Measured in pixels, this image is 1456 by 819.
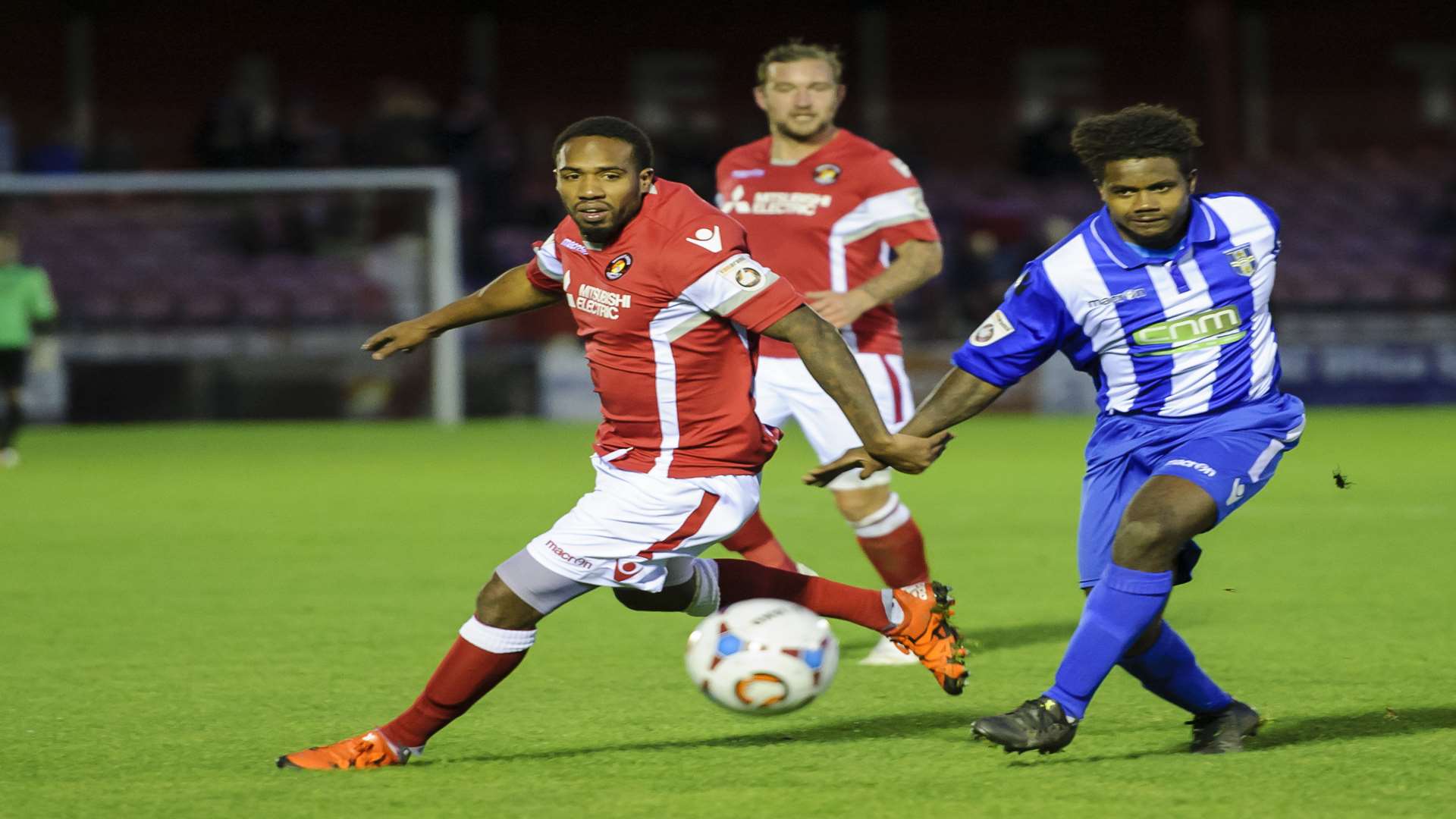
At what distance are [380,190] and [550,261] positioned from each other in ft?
54.1

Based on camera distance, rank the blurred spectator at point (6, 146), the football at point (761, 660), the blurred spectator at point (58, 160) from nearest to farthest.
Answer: the football at point (761, 660) → the blurred spectator at point (58, 160) → the blurred spectator at point (6, 146)

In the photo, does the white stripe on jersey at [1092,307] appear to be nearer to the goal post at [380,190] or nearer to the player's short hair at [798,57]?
the player's short hair at [798,57]

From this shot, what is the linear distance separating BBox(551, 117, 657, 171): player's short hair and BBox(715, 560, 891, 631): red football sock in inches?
45.7

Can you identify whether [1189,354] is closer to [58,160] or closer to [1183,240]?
[1183,240]

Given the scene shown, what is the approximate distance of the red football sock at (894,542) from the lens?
22.2 feet

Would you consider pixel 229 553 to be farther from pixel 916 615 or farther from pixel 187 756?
pixel 916 615

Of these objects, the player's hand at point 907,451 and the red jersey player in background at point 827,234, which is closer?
the player's hand at point 907,451

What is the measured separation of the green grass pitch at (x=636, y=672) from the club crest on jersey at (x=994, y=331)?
41.2 inches

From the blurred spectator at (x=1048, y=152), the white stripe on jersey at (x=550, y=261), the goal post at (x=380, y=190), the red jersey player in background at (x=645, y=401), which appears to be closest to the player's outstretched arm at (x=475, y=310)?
the white stripe on jersey at (x=550, y=261)

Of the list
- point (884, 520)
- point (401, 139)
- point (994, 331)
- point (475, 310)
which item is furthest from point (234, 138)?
point (994, 331)

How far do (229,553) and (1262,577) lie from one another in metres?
5.03

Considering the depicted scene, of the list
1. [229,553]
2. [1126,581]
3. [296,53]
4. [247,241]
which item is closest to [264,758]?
[1126,581]

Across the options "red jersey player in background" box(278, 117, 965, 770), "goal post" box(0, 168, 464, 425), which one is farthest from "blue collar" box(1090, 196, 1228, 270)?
"goal post" box(0, 168, 464, 425)

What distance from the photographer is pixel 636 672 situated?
638cm
